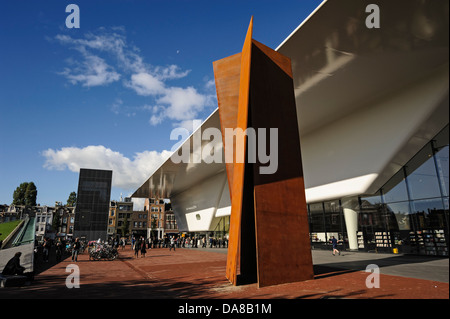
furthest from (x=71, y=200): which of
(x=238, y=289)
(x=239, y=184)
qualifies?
(x=238, y=289)

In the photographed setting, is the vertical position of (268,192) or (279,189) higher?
(279,189)

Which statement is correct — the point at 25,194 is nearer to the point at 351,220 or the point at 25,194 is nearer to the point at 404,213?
the point at 351,220

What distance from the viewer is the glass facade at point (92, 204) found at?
40.2 m

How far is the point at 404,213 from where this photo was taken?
53.3 ft

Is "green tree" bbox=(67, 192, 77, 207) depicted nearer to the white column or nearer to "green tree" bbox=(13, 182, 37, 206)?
"green tree" bbox=(13, 182, 37, 206)

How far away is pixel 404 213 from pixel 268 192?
12.5m

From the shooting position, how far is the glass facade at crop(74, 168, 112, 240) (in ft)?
132

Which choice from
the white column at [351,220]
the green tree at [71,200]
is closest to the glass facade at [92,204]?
the white column at [351,220]

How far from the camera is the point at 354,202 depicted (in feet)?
62.3

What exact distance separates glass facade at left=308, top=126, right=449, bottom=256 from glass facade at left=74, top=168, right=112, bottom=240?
33806mm

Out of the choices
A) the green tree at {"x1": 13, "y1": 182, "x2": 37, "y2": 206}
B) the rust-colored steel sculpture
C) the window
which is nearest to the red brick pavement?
the rust-colored steel sculpture
